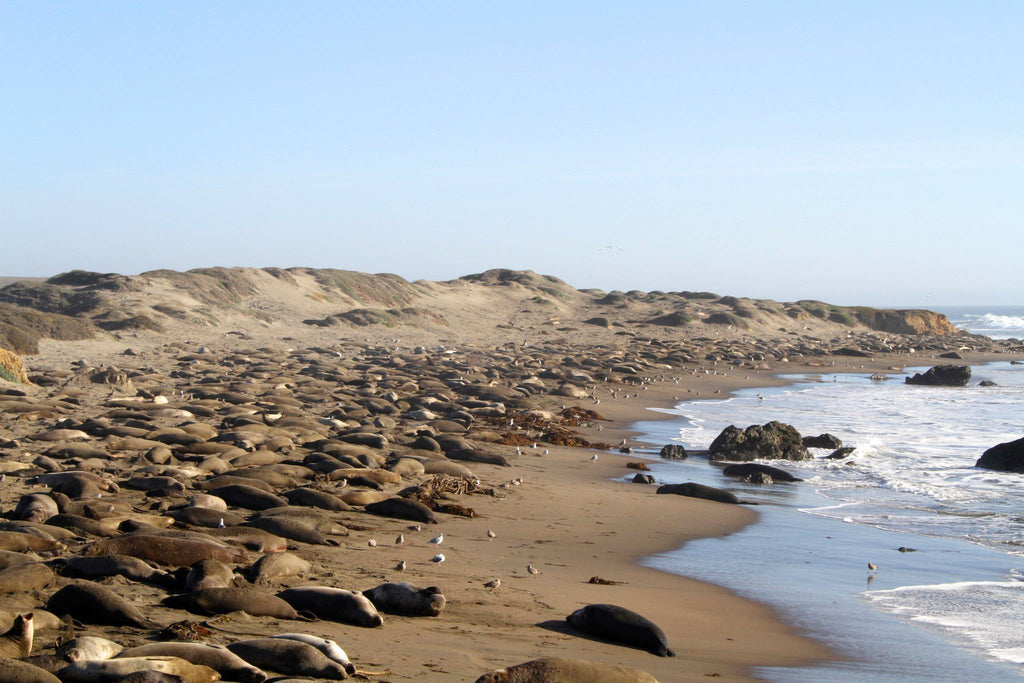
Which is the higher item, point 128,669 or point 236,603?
point 128,669

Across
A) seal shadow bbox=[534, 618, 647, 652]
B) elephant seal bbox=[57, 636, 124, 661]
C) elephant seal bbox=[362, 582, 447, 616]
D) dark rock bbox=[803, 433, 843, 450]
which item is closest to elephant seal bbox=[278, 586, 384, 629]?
elephant seal bbox=[362, 582, 447, 616]

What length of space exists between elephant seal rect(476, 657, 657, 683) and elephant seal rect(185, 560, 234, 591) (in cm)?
210

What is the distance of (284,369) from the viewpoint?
78.9 feet

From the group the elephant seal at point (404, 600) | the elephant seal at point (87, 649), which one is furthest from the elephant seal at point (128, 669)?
the elephant seal at point (404, 600)

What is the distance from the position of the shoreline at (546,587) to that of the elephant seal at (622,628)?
0.07 meters

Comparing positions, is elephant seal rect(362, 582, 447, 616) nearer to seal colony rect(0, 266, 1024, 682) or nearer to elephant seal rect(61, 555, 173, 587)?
seal colony rect(0, 266, 1024, 682)

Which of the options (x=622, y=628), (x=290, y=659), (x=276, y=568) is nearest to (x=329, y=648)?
(x=290, y=659)

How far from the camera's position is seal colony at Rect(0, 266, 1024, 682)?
4844 millimetres

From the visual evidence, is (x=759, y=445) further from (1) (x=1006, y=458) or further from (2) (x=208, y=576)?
(2) (x=208, y=576)

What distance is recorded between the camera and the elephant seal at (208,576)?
5652mm

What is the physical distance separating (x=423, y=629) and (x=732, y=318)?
56005 mm

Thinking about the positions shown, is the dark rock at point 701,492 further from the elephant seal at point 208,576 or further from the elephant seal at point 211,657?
the elephant seal at point 211,657

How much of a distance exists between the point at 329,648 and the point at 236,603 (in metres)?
1.08

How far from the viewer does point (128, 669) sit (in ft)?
13.0
